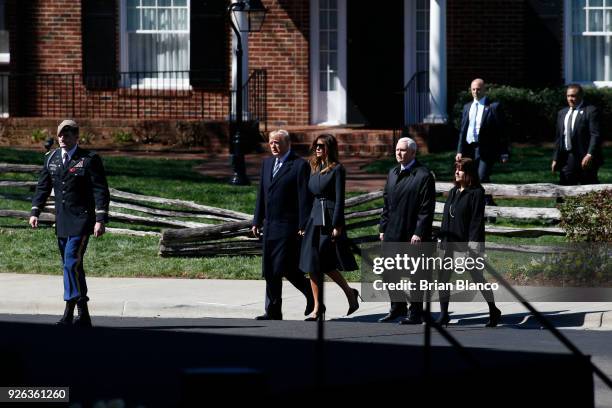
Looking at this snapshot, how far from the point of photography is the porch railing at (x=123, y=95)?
26.8 m

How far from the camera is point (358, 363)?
33.2ft

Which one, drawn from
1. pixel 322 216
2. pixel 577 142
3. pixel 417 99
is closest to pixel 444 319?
pixel 322 216

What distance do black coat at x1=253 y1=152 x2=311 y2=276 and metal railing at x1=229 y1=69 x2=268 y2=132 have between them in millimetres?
13869

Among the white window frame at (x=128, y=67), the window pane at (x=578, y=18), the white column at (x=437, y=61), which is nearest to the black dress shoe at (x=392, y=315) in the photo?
the white column at (x=437, y=61)

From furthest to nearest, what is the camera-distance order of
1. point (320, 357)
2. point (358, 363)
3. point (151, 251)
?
point (151, 251) < point (358, 363) < point (320, 357)

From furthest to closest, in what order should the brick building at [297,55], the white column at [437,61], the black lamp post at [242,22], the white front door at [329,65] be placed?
the white front door at [329,65], the brick building at [297,55], the white column at [437,61], the black lamp post at [242,22]

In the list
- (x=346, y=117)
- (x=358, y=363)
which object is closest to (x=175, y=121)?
(x=346, y=117)

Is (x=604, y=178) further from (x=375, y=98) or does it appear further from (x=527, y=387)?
(x=527, y=387)

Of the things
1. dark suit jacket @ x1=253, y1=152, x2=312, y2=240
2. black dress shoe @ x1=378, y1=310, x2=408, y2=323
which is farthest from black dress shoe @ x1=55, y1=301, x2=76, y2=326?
black dress shoe @ x1=378, y1=310, x2=408, y2=323

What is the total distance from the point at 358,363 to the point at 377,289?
4.00m

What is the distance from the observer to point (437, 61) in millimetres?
25156

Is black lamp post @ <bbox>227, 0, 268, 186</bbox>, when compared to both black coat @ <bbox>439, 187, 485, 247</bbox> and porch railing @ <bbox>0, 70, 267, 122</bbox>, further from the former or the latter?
black coat @ <bbox>439, 187, 485, 247</bbox>

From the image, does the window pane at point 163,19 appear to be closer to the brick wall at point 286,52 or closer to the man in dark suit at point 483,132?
the brick wall at point 286,52

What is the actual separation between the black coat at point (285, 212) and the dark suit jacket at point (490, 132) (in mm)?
5540
